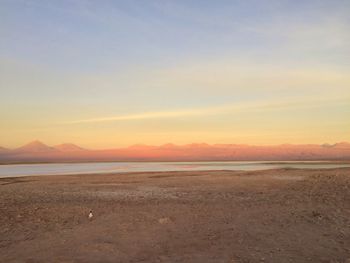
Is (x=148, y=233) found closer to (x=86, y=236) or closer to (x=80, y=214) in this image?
(x=86, y=236)

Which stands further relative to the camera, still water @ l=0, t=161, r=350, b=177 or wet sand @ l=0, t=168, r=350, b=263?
still water @ l=0, t=161, r=350, b=177

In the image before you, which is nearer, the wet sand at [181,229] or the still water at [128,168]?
the wet sand at [181,229]

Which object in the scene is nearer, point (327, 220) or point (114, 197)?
point (327, 220)

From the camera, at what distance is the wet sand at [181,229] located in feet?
33.2

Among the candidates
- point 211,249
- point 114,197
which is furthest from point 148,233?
point 114,197

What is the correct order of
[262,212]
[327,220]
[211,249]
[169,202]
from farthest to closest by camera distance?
[169,202], [262,212], [327,220], [211,249]

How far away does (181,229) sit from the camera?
12734 mm

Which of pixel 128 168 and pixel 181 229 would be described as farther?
pixel 128 168

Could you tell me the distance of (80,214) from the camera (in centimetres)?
1547

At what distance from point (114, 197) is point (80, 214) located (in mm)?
5668

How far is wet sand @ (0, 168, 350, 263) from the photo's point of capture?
1011 centimetres

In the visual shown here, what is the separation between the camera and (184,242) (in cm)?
1122

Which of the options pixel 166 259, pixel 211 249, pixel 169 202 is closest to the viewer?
pixel 166 259

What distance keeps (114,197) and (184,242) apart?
34.5ft
